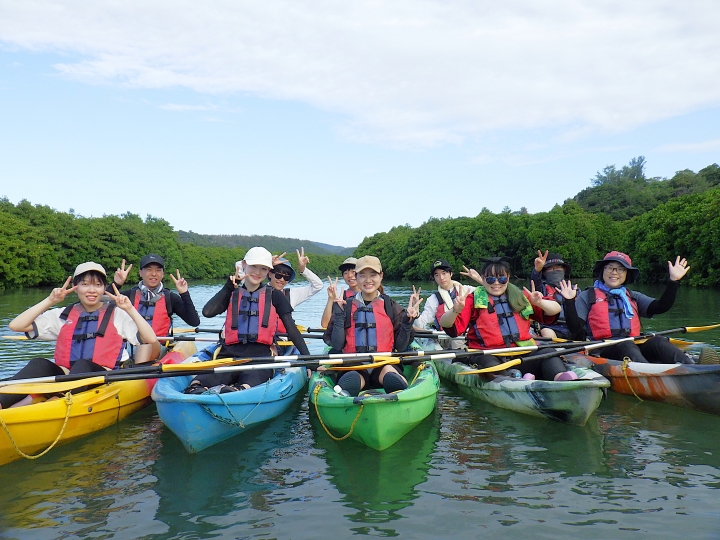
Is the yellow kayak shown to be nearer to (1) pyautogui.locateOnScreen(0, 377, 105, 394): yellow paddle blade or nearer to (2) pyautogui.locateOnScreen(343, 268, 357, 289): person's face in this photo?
(1) pyautogui.locateOnScreen(0, 377, 105, 394): yellow paddle blade

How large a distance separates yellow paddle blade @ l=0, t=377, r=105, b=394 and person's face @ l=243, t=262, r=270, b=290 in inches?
70.7

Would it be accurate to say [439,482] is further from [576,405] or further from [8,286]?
[8,286]

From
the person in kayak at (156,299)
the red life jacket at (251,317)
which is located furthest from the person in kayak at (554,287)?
the person in kayak at (156,299)

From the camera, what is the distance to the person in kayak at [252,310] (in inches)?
232

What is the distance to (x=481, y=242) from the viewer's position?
53594 mm

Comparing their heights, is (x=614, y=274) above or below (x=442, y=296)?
above

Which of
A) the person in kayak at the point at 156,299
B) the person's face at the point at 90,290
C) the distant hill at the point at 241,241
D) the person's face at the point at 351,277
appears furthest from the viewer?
the distant hill at the point at 241,241

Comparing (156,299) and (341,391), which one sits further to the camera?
(156,299)

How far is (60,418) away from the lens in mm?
4836

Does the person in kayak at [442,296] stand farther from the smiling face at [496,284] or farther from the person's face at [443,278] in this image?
the smiling face at [496,284]

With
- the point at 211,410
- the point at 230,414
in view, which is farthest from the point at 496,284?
the point at 211,410

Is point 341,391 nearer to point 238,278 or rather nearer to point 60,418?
point 238,278

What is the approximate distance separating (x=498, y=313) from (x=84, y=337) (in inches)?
184

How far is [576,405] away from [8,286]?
43.8 meters
